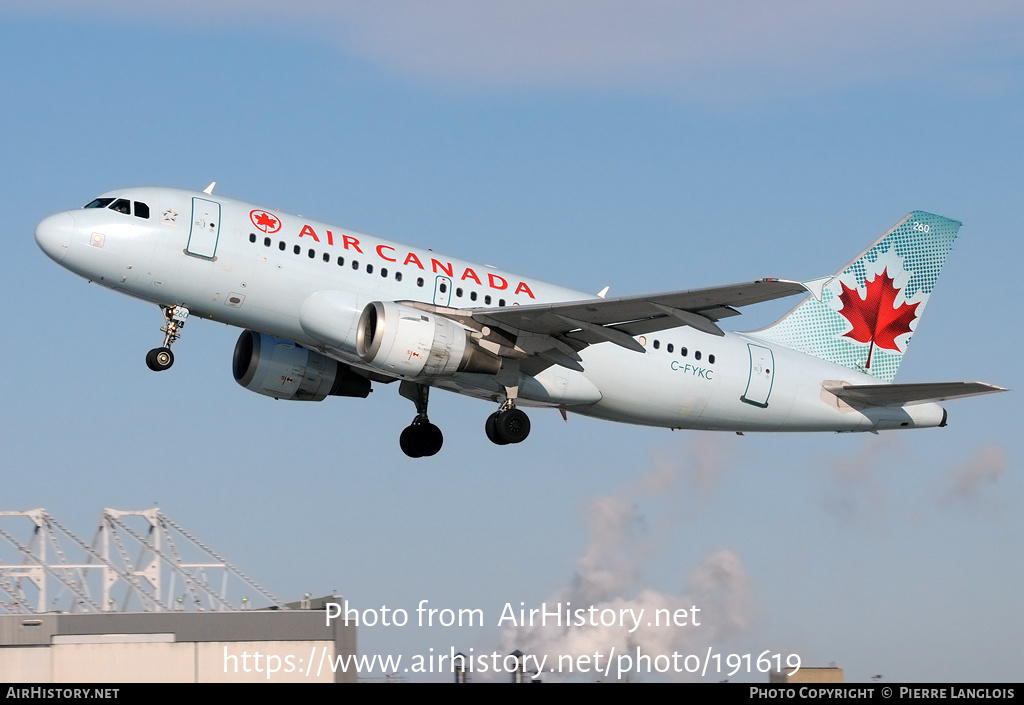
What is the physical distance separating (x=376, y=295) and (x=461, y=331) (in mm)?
2484

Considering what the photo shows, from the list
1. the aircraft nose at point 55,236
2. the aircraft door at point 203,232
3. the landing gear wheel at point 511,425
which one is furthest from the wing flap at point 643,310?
the aircraft nose at point 55,236

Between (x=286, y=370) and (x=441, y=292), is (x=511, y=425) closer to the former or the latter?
(x=441, y=292)

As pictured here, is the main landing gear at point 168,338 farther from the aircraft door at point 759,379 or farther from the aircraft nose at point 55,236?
the aircraft door at point 759,379

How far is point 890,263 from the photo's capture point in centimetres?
4697

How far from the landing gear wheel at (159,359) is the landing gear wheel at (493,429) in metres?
8.86

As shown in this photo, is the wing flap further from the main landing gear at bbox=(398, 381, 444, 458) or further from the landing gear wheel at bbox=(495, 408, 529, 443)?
the main landing gear at bbox=(398, 381, 444, 458)

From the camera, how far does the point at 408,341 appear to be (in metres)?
36.4

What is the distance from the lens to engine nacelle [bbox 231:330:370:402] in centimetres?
4112

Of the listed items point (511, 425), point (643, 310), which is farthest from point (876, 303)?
point (511, 425)

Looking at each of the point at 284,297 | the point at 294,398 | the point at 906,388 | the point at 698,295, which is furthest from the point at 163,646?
the point at 906,388

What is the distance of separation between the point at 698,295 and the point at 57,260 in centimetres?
1625

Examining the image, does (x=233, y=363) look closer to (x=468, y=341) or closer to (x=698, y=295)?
(x=468, y=341)

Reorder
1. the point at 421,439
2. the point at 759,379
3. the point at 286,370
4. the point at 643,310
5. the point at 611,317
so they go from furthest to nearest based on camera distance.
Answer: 1. the point at 421,439
2. the point at 759,379
3. the point at 286,370
4. the point at 611,317
5. the point at 643,310
